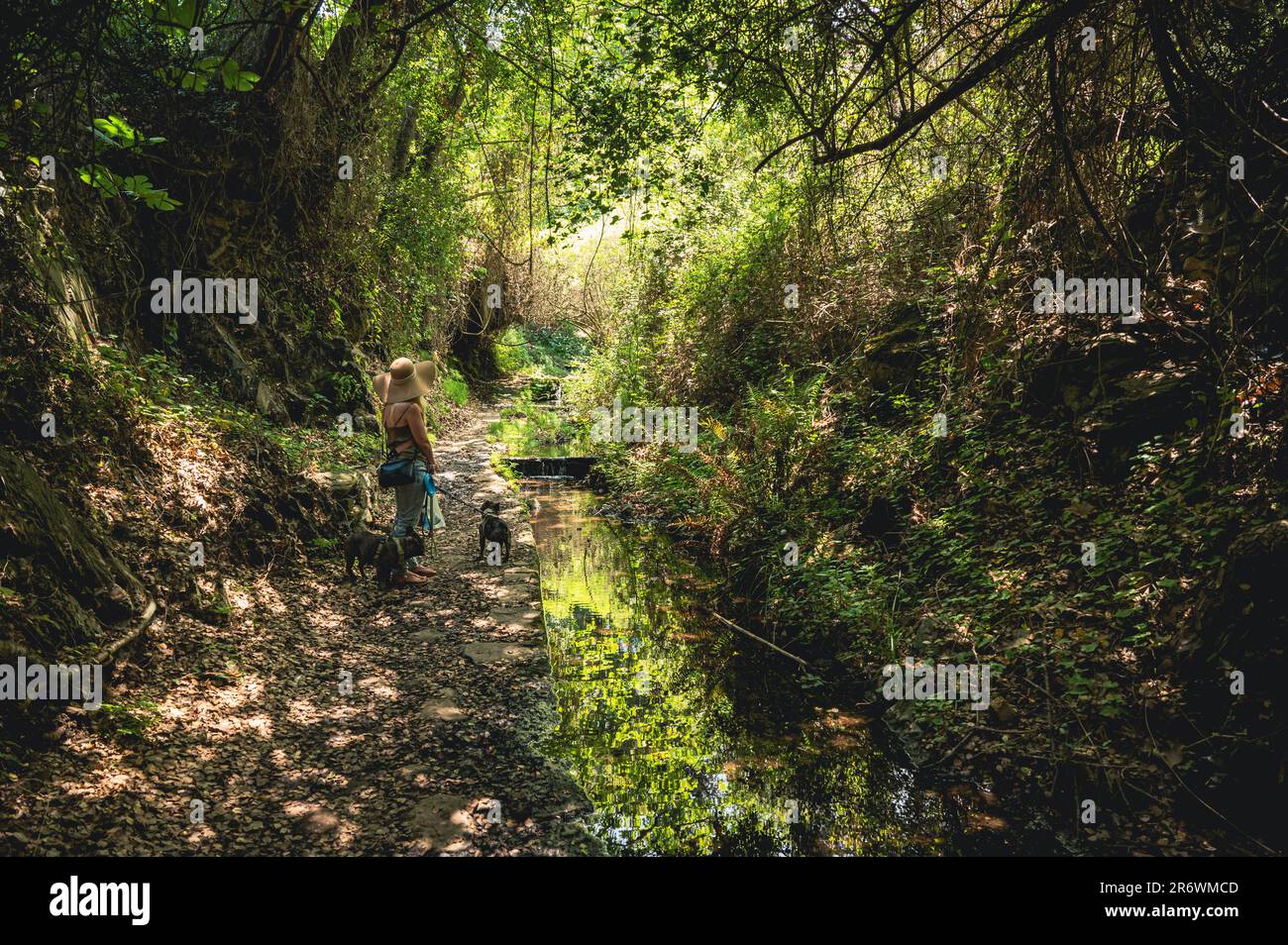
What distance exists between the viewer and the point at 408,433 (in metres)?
6.89

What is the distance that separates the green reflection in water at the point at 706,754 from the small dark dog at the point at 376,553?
174 centimetres

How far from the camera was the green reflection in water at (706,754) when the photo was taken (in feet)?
13.8

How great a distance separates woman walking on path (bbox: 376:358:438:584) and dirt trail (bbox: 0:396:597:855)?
918 millimetres

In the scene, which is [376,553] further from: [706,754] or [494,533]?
[706,754]

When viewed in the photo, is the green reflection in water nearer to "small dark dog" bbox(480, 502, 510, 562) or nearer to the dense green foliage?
the dense green foliage

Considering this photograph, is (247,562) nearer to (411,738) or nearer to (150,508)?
(150,508)

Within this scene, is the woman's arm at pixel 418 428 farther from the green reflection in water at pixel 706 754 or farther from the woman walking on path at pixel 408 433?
the green reflection in water at pixel 706 754

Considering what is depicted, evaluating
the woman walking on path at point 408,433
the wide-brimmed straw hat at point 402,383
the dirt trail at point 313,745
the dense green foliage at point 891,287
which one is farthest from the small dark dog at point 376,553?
the dense green foliage at point 891,287

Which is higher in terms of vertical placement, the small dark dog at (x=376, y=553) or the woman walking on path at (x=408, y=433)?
the woman walking on path at (x=408, y=433)

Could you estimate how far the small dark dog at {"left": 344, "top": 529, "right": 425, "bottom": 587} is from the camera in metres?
6.67

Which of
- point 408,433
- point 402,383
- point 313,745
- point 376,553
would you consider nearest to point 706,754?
point 313,745

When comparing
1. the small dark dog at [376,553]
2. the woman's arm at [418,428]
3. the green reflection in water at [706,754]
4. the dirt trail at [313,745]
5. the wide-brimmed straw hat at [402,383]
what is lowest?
the green reflection in water at [706,754]
